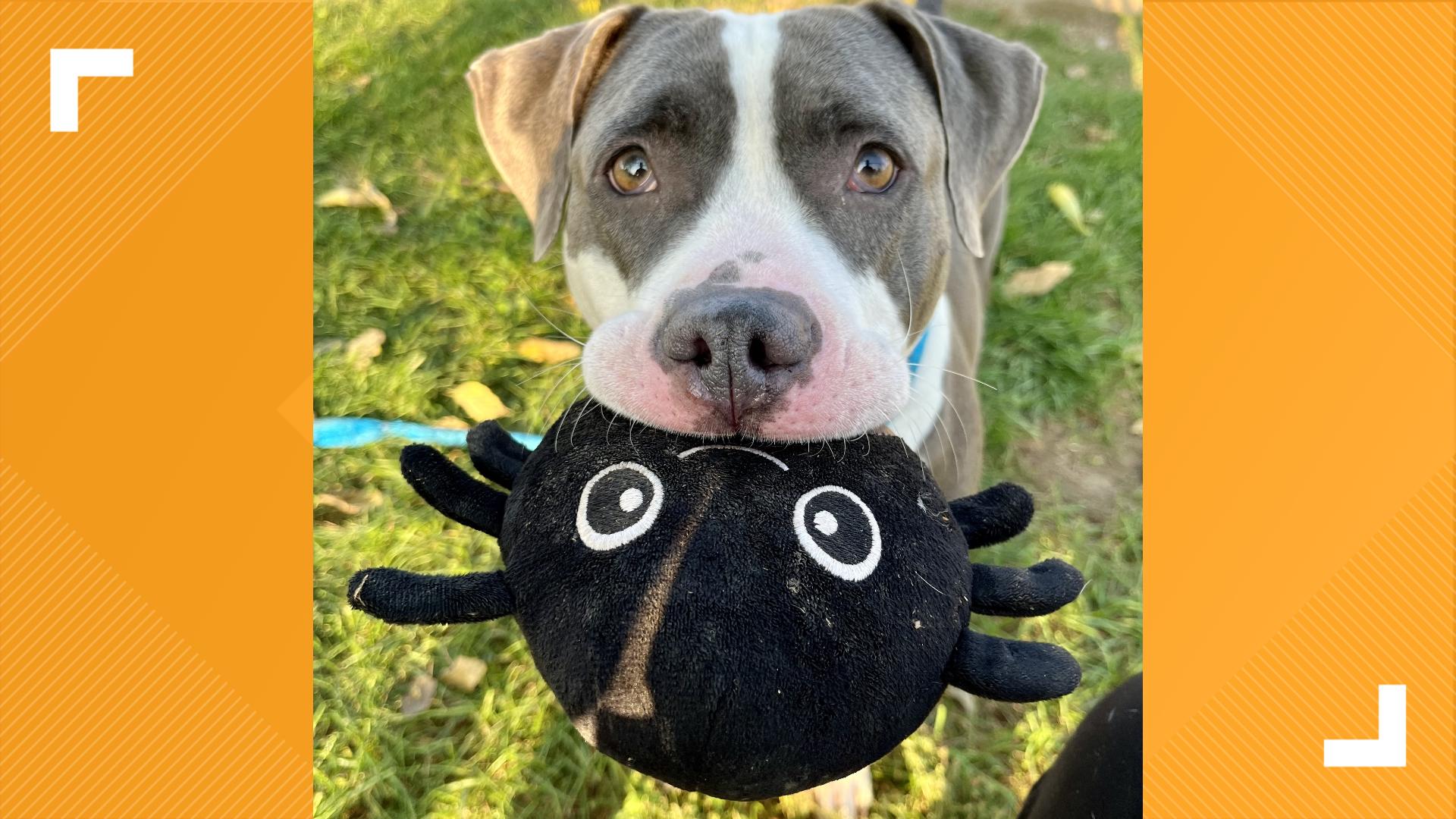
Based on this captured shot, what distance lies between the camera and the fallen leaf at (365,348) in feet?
13.1

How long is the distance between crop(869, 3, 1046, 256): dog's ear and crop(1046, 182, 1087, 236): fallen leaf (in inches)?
91.0

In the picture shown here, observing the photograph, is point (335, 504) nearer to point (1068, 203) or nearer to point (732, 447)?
point (732, 447)

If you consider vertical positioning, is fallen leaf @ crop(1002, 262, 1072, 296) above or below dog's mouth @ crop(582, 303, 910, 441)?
below

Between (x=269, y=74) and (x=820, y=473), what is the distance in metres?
3.09

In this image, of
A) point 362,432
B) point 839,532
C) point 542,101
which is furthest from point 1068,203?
point 839,532

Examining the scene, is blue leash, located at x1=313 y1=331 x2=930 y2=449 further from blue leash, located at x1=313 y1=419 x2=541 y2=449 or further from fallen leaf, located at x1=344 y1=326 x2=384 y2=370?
fallen leaf, located at x1=344 y1=326 x2=384 y2=370

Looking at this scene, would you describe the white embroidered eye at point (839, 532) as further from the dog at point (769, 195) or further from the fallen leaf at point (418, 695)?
the fallen leaf at point (418, 695)

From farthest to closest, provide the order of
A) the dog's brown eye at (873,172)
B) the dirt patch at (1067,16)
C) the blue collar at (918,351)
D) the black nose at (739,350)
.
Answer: the dirt patch at (1067,16) < the blue collar at (918,351) < the dog's brown eye at (873,172) < the black nose at (739,350)

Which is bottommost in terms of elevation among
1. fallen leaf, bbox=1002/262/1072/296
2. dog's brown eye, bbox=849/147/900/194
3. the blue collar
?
fallen leaf, bbox=1002/262/1072/296

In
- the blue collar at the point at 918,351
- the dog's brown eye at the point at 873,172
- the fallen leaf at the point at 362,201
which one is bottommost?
the fallen leaf at the point at 362,201

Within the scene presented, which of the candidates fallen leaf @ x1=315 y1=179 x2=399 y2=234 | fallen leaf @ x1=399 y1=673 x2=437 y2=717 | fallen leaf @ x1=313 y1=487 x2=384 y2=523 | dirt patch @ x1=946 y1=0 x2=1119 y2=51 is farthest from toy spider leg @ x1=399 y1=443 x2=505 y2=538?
dirt patch @ x1=946 y1=0 x2=1119 y2=51

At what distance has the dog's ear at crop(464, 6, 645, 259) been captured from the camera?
105 inches

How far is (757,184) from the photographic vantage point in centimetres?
220

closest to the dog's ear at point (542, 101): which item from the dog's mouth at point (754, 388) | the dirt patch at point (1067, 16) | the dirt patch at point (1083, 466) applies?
the dog's mouth at point (754, 388)
